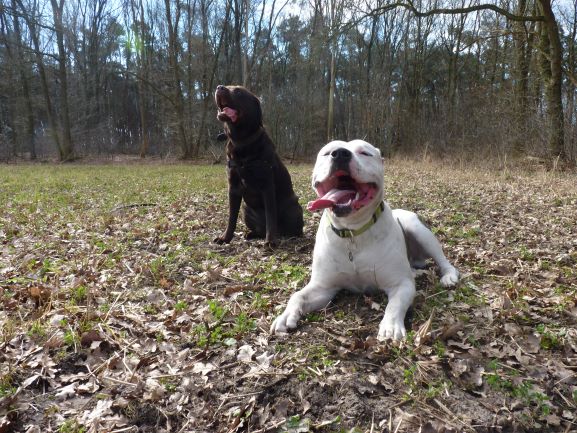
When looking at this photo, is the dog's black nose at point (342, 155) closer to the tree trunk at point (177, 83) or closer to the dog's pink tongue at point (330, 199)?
the dog's pink tongue at point (330, 199)

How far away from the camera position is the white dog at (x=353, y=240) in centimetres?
265

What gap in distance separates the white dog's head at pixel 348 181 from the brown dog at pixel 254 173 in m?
1.82

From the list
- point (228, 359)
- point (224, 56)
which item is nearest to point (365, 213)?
point (228, 359)

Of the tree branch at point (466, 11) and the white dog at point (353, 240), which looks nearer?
the white dog at point (353, 240)

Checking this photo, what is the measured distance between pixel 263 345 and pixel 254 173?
243 centimetres

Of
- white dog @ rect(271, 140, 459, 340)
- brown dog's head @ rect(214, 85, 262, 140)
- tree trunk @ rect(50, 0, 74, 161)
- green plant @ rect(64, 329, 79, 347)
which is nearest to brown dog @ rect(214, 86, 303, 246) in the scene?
brown dog's head @ rect(214, 85, 262, 140)

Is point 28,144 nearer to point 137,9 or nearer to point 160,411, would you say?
point 137,9

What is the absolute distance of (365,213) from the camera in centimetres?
278

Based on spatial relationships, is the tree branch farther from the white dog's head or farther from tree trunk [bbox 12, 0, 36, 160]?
tree trunk [bbox 12, 0, 36, 160]

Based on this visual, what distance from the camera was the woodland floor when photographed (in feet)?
6.19

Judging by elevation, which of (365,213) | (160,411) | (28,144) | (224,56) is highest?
(224,56)

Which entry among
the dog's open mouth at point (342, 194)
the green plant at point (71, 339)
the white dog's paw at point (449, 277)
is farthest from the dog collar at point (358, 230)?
the green plant at point (71, 339)

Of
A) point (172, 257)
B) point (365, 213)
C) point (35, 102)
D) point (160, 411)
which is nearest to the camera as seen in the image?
point (160, 411)

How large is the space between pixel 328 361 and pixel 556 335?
136 centimetres
